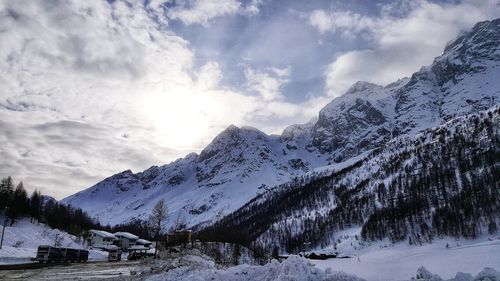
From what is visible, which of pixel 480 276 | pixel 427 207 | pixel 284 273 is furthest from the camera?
pixel 427 207

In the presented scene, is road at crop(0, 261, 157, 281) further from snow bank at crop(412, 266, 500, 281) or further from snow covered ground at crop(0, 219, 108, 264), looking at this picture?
snow covered ground at crop(0, 219, 108, 264)

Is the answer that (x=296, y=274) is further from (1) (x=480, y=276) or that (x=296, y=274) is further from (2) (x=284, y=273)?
(1) (x=480, y=276)

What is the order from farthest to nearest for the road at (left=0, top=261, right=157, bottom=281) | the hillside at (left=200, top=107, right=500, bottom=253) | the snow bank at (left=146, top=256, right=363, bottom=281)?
the hillside at (left=200, top=107, right=500, bottom=253), the road at (left=0, top=261, right=157, bottom=281), the snow bank at (left=146, top=256, right=363, bottom=281)

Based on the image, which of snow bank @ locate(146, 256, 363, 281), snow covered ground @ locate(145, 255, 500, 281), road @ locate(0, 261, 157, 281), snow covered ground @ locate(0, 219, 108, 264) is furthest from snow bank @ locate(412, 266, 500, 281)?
snow covered ground @ locate(0, 219, 108, 264)

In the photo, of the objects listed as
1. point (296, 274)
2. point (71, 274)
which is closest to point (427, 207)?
point (71, 274)

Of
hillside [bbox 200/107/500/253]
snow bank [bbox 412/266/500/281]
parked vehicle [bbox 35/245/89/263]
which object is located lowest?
snow bank [bbox 412/266/500/281]

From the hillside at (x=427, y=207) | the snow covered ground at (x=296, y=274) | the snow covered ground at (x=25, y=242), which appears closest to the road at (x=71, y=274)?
the snow covered ground at (x=296, y=274)

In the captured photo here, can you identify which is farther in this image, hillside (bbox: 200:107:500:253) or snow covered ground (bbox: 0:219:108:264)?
hillside (bbox: 200:107:500:253)

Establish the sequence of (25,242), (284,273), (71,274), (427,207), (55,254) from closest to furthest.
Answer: (284,273), (71,274), (55,254), (25,242), (427,207)

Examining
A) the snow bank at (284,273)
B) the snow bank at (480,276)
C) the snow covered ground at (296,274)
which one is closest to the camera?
the snow bank at (480,276)

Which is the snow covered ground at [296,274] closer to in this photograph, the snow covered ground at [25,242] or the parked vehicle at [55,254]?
the parked vehicle at [55,254]

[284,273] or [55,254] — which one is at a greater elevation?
[55,254]

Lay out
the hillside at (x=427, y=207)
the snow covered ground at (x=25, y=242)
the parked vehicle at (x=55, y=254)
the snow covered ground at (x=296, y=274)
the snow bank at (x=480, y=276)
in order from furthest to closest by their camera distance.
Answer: the hillside at (x=427, y=207)
the snow covered ground at (x=25, y=242)
the parked vehicle at (x=55, y=254)
the snow covered ground at (x=296, y=274)
the snow bank at (x=480, y=276)

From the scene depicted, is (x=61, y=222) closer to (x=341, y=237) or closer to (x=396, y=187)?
(x=341, y=237)
